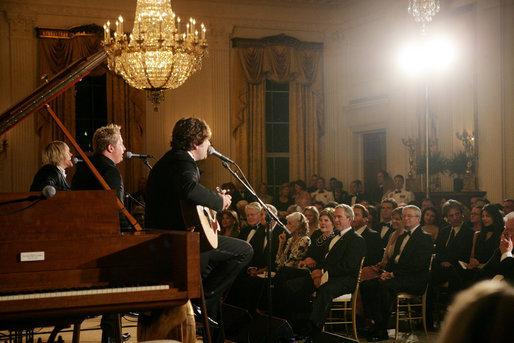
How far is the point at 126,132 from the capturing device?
1383cm

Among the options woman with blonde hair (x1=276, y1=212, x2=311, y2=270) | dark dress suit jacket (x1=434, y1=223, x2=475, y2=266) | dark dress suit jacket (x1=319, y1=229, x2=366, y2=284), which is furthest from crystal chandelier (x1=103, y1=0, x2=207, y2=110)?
dark dress suit jacket (x1=434, y1=223, x2=475, y2=266)

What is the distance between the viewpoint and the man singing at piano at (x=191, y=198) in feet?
13.0

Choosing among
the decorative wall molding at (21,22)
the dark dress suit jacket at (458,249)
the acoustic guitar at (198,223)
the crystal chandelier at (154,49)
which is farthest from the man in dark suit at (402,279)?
the decorative wall molding at (21,22)

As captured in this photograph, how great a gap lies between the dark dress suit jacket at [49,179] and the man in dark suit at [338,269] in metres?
2.56

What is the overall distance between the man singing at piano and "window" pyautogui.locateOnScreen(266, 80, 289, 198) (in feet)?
35.5

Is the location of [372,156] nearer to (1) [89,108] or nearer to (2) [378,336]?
(1) [89,108]

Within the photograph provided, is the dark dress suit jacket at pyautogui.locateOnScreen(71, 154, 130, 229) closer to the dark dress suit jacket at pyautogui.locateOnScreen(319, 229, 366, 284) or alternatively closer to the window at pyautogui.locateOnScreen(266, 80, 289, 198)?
the dark dress suit jacket at pyautogui.locateOnScreen(319, 229, 366, 284)

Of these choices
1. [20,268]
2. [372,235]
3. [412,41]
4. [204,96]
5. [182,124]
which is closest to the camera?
[20,268]

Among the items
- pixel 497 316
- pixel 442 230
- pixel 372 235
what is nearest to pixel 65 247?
pixel 497 316

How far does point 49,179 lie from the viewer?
5547 millimetres

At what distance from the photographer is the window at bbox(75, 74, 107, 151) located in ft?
45.6

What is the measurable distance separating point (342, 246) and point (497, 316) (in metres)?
5.16

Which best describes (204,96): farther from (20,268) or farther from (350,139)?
(20,268)

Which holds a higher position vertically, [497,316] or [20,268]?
[497,316]
